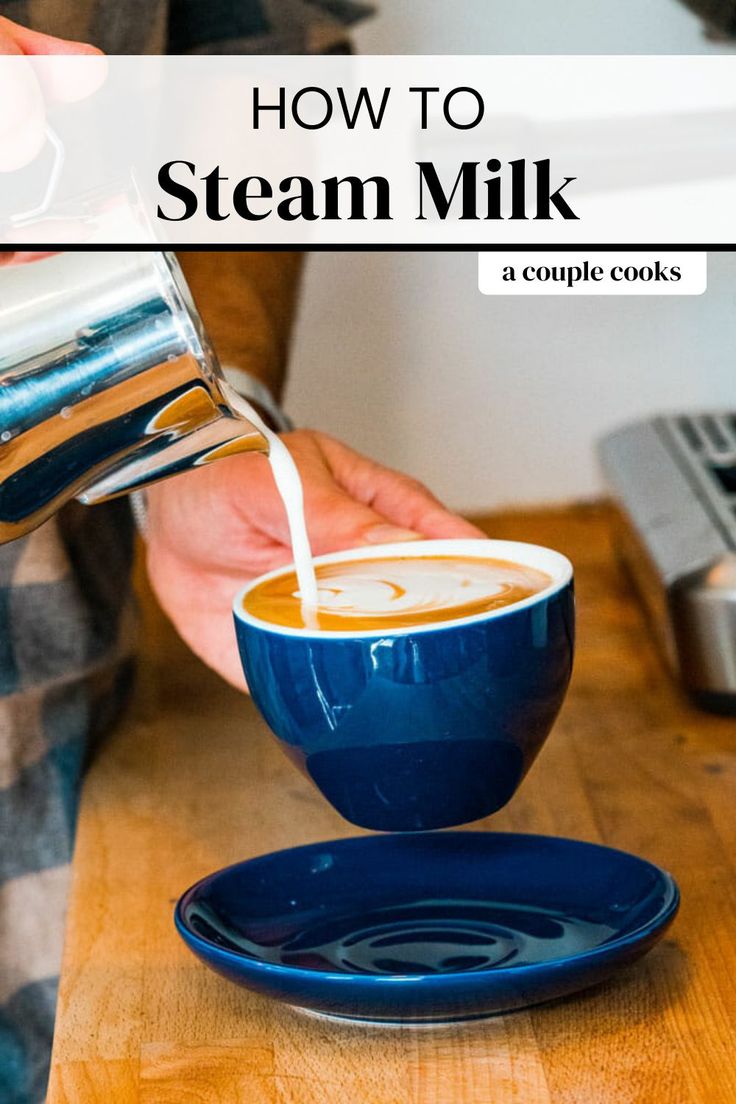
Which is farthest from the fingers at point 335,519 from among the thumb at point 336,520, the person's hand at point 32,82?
the person's hand at point 32,82

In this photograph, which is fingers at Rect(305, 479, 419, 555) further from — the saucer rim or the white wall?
the white wall

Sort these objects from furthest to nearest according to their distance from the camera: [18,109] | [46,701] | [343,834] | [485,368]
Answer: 1. [485,368]
2. [46,701]
3. [343,834]
4. [18,109]

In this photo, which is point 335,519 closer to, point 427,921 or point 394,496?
point 394,496

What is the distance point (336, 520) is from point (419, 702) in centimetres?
→ 19

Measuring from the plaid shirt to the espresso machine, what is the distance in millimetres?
298

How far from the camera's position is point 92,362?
461 millimetres

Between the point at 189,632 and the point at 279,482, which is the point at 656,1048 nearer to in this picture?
the point at 279,482

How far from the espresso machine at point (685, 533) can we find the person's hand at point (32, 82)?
0.40 metres

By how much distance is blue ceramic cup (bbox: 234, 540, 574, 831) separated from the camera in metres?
0.46

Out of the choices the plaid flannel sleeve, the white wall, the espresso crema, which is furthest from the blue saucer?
the white wall

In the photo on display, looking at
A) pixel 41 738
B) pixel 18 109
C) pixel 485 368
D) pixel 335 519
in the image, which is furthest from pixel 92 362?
pixel 485 368

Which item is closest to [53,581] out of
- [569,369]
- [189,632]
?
[189,632]

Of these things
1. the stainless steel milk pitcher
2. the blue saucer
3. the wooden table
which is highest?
the stainless steel milk pitcher

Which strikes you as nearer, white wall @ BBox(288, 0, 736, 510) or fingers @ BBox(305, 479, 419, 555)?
fingers @ BBox(305, 479, 419, 555)
